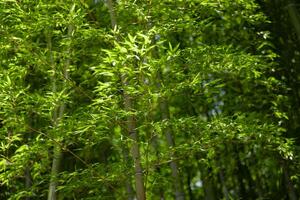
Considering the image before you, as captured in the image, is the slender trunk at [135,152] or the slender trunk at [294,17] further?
the slender trunk at [294,17]

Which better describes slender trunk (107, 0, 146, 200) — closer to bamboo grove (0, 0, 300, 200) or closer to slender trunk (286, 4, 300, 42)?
bamboo grove (0, 0, 300, 200)

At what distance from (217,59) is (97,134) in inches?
45.2

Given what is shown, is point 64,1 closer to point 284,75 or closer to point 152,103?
point 152,103

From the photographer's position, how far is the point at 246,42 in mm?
5516

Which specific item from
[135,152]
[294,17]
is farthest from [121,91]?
[294,17]

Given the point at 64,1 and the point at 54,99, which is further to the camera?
the point at 64,1

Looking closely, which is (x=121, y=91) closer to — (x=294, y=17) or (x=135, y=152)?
(x=135, y=152)

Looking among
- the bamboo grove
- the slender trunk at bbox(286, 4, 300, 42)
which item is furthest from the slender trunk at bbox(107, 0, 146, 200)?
the slender trunk at bbox(286, 4, 300, 42)

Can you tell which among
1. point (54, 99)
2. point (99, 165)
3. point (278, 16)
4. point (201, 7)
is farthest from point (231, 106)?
point (54, 99)

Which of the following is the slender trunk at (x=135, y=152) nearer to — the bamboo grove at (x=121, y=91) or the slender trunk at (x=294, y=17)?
the bamboo grove at (x=121, y=91)

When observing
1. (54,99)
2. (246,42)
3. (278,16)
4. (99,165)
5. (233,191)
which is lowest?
(233,191)

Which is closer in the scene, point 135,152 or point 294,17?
point 135,152

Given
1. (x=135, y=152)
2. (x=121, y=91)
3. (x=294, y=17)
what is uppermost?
(x=294, y=17)

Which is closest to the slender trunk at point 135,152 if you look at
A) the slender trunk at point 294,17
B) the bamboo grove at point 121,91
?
the bamboo grove at point 121,91
